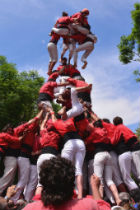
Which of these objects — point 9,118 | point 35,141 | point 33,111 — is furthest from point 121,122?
point 33,111

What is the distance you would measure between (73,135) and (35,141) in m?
1.42

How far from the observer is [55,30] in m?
7.72

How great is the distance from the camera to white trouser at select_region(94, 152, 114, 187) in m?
4.23

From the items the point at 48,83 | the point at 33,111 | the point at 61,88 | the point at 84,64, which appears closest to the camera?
the point at 48,83

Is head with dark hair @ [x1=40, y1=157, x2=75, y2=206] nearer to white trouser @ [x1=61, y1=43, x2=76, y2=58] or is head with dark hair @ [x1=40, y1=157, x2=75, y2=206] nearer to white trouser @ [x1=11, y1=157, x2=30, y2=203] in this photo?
white trouser @ [x1=11, y1=157, x2=30, y2=203]

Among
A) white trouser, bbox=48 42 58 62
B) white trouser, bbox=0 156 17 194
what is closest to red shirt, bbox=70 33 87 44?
white trouser, bbox=48 42 58 62

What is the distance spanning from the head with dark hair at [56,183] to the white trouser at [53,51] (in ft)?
22.6

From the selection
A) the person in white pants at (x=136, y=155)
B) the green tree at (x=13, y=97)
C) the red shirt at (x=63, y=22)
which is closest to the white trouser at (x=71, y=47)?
the red shirt at (x=63, y=22)

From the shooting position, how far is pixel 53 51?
A: 316 inches

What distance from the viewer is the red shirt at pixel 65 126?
4.20m

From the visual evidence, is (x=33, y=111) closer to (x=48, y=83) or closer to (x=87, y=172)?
(x=48, y=83)

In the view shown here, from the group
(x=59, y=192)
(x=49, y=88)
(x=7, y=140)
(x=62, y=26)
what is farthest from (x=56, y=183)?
(x=62, y=26)

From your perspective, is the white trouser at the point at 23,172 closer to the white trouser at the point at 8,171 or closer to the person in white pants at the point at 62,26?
the white trouser at the point at 8,171

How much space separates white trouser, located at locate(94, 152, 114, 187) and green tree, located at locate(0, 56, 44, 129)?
1132 cm
